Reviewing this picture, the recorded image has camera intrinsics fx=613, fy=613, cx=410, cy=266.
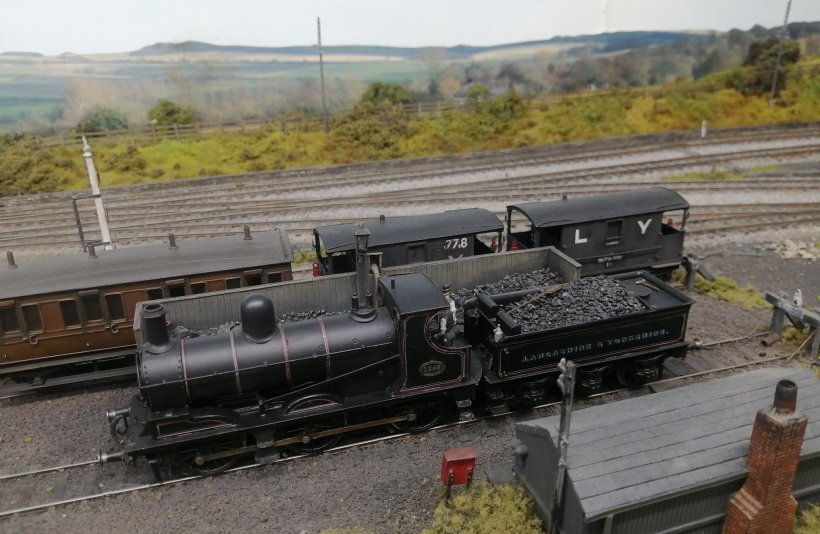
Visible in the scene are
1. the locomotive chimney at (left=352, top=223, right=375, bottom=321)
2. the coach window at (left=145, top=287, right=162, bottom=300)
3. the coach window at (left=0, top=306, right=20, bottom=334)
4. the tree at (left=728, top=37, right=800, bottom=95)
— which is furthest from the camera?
the tree at (left=728, top=37, right=800, bottom=95)

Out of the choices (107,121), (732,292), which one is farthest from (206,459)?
(107,121)

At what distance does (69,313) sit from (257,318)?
5.43 metres

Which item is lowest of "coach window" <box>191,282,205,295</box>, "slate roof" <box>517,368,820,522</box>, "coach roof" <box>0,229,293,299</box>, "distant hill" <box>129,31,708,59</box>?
"slate roof" <box>517,368,820,522</box>

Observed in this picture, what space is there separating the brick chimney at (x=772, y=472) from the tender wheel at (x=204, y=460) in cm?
808

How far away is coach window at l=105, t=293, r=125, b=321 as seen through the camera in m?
13.3

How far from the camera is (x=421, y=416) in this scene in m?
12.1

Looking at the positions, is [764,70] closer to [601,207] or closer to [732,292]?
[732,292]

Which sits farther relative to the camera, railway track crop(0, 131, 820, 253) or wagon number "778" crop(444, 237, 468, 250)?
railway track crop(0, 131, 820, 253)

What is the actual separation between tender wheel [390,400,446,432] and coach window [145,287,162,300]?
596 centimetres

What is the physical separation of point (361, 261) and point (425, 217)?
18.1ft

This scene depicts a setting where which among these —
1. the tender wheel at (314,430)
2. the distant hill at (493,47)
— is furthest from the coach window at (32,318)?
the distant hill at (493,47)

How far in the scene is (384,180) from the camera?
94.2 ft

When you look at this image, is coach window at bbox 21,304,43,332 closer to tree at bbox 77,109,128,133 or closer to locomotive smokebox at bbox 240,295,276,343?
locomotive smokebox at bbox 240,295,276,343

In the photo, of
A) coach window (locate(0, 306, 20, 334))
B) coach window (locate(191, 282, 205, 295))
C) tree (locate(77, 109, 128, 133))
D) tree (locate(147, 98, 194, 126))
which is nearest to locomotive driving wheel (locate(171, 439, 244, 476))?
coach window (locate(191, 282, 205, 295))
